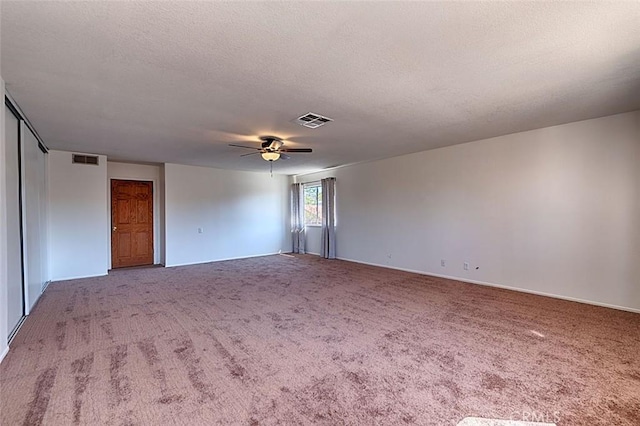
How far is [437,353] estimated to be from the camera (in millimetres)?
2715

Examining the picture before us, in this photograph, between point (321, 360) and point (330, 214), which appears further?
point (330, 214)

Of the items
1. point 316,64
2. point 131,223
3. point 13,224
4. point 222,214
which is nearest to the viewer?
point 316,64

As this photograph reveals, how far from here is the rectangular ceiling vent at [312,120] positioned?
12.2 feet

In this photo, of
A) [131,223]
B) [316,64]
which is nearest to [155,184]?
[131,223]

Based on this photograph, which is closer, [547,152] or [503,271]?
[547,152]

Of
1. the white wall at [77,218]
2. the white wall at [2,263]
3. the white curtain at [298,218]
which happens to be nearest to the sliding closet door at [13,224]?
Answer: the white wall at [2,263]

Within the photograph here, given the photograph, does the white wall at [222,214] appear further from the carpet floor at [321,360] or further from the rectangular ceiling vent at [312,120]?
the rectangular ceiling vent at [312,120]

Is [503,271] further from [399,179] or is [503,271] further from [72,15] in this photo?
[72,15]

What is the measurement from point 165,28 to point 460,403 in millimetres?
3188

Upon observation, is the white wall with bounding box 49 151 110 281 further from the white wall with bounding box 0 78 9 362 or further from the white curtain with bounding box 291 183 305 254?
the white curtain with bounding box 291 183 305 254

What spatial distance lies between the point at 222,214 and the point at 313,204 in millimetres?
2684

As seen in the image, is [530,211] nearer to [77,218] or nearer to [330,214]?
[330,214]

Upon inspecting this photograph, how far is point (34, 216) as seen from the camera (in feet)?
14.5

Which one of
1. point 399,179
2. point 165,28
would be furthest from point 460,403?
point 399,179
